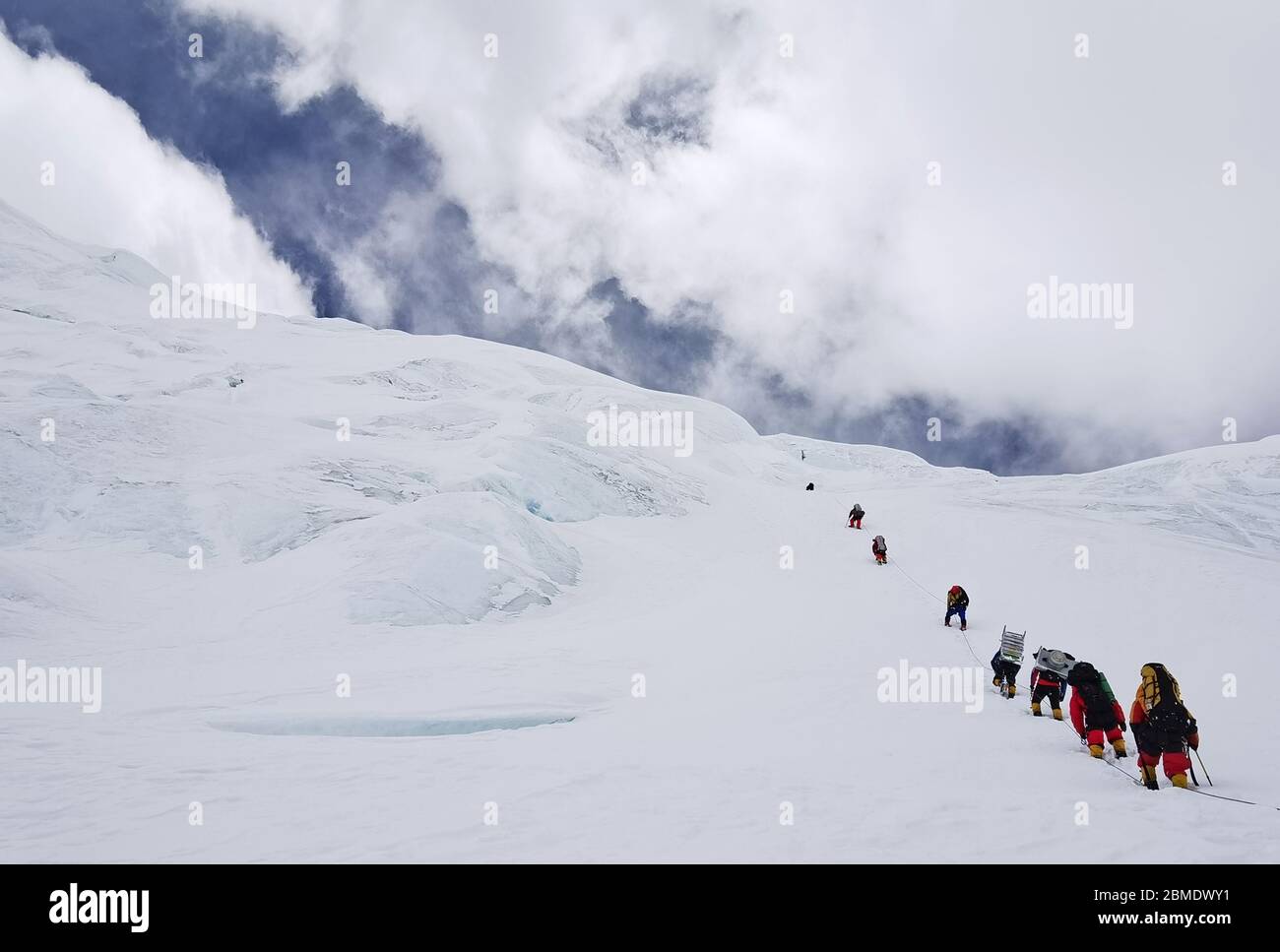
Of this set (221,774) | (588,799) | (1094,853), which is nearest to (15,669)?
(221,774)

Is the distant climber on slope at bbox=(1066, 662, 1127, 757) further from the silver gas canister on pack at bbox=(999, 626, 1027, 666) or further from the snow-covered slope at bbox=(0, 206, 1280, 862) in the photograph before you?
the silver gas canister on pack at bbox=(999, 626, 1027, 666)

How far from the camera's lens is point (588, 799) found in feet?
24.2

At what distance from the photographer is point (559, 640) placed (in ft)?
55.8

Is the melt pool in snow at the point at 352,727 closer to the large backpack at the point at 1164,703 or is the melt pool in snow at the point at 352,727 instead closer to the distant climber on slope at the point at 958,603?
the large backpack at the point at 1164,703

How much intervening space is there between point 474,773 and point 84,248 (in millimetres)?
137697

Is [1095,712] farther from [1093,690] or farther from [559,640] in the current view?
[559,640]

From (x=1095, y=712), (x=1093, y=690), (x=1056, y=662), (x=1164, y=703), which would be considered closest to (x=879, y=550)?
(x=1056, y=662)

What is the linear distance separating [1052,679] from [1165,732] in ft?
11.4

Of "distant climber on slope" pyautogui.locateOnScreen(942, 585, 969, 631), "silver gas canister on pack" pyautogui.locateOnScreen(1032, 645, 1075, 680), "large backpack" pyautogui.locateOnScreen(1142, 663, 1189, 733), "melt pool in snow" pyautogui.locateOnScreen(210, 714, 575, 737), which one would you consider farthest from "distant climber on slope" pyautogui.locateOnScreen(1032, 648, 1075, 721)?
"melt pool in snow" pyautogui.locateOnScreen(210, 714, 575, 737)

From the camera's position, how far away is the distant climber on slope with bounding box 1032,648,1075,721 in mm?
11180

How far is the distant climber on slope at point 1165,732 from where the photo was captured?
7.86 m

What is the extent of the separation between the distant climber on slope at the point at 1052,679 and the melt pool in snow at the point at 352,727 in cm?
998

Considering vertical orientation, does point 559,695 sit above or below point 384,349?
below

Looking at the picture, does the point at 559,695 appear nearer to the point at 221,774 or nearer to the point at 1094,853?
the point at 221,774
